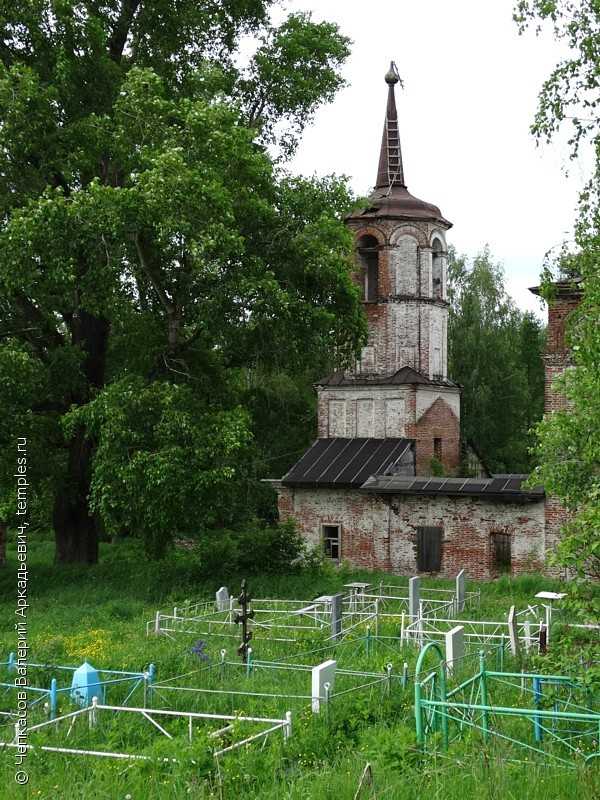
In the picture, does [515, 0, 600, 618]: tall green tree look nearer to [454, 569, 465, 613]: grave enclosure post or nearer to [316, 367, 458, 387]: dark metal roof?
[454, 569, 465, 613]: grave enclosure post

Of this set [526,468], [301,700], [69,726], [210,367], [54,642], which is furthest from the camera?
[526,468]

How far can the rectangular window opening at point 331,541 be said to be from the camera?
28.7 m

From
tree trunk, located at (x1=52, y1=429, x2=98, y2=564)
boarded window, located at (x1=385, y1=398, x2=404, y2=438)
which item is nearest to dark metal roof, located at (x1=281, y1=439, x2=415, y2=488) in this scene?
boarded window, located at (x1=385, y1=398, x2=404, y2=438)

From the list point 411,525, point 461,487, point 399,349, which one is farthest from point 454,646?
point 399,349

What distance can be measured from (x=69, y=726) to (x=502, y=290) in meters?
37.9

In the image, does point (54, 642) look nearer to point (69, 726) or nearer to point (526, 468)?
point (69, 726)

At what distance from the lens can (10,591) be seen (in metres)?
24.0

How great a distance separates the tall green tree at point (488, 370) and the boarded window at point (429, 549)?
572 inches

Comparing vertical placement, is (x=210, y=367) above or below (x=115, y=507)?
above

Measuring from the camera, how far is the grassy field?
8.00 m

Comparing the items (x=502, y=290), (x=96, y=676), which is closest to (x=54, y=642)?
(x=96, y=676)

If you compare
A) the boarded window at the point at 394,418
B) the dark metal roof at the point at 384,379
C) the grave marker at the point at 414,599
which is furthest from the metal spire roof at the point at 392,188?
the grave marker at the point at 414,599

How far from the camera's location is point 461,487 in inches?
1046

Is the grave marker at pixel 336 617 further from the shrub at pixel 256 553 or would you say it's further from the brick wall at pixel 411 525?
the brick wall at pixel 411 525
